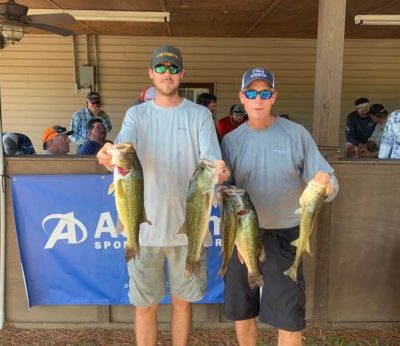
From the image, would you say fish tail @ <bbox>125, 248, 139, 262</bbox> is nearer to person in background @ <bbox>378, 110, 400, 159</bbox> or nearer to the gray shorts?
the gray shorts

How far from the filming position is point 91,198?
3.46 meters

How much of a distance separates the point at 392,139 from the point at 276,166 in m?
2.00

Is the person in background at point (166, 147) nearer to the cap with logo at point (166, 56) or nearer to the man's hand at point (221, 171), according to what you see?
the cap with logo at point (166, 56)

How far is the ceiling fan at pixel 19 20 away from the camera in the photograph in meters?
5.18

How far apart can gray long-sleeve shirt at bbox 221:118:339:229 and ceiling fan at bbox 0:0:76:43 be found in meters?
3.89

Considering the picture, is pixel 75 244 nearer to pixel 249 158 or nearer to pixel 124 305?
pixel 124 305

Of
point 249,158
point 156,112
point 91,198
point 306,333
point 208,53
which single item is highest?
point 208,53

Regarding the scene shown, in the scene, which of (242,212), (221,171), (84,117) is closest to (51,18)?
(84,117)

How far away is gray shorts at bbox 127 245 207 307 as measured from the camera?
2.75 meters

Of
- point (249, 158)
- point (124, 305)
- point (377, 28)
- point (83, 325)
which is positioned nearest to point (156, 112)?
point (249, 158)

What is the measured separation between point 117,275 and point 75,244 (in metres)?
0.42

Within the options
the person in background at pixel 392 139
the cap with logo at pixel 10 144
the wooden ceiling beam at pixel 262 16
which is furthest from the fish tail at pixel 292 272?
the wooden ceiling beam at pixel 262 16

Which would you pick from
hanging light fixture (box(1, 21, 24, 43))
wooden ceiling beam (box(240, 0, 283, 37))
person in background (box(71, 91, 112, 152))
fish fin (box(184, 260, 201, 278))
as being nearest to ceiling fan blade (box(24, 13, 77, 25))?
hanging light fixture (box(1, 21, 24, 43))

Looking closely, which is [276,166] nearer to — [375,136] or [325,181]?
[325,181]
